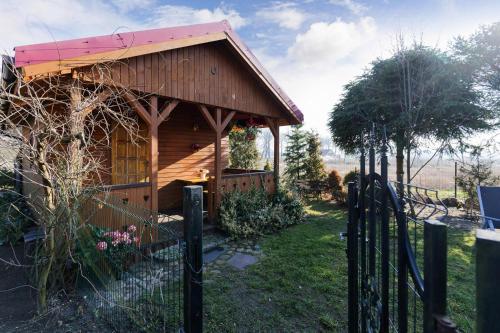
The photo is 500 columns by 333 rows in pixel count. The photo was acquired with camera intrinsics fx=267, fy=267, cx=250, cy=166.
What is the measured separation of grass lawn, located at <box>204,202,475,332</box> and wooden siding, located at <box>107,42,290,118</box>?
345 cm

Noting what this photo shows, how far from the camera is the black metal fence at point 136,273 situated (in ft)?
6.35

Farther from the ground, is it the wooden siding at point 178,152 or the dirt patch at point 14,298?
the wooden siding at point 178,152

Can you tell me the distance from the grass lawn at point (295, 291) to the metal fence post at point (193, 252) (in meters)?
1.04

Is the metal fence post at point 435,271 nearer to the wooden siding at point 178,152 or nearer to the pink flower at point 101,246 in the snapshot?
the pink flower at point 101,246

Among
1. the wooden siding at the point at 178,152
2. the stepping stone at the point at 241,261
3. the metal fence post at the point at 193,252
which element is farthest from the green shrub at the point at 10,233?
the metal fence post at the point at 193,252

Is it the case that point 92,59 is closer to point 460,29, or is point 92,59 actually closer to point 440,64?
point 440,64

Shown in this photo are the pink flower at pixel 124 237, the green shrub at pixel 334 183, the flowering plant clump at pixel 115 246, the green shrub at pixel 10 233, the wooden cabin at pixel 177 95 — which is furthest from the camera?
the green shrub at pixel 334 183

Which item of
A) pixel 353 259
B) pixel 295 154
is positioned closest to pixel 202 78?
pixel 353 259

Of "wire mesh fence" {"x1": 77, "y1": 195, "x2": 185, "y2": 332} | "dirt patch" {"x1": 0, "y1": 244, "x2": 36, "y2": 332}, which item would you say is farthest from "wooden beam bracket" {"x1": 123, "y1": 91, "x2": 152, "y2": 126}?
"dirt patch" {"x1": 0, "y1": 244, "x2": 36, "y2": 332}

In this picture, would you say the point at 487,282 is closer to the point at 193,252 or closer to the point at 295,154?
the point at 193,252

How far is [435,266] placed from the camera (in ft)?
2.68

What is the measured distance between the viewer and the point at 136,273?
3.20m

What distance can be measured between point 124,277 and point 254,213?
12.0 feet

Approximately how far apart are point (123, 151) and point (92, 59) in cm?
310
